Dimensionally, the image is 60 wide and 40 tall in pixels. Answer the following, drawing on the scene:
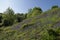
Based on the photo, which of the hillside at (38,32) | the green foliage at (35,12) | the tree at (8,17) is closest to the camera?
the hillside at (38,32)

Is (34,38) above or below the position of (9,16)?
below

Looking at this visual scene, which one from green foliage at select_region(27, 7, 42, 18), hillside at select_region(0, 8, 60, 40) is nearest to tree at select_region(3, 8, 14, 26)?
green foliage at select_region(27, 7, 42, 18)

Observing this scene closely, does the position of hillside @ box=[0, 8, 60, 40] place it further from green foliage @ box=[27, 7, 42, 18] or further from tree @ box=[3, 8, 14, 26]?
tree @ box=[3, 8, 14, 26]

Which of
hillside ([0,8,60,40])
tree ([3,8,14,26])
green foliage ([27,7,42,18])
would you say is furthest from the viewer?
green foliage ([27,7,42,18])

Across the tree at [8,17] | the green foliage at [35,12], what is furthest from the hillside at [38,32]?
the tree at [8,17]

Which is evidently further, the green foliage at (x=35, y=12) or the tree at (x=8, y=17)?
the green foliage at (x=35, y=12)

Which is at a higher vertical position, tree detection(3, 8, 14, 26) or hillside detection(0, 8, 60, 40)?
tree detection(3, 8, 14, 26)

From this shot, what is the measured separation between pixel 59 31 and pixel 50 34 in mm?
7096

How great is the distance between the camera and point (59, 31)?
39469 millimetres

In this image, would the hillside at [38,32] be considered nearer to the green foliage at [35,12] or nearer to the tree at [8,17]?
the green foliage at [35,12]

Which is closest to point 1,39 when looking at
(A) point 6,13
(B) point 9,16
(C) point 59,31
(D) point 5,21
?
(C) point 59,31

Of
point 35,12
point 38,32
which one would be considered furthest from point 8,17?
point 38,32

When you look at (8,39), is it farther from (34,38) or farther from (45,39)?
(45,39)

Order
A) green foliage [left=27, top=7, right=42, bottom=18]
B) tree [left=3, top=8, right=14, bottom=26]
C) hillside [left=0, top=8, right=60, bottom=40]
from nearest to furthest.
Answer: hillside [left=0, top=8, right=60, bottom=40] < tree [left=3, top=8, right=14, bottom=26] < green foliage [left=27, top=7, right=42, bottom=18]
